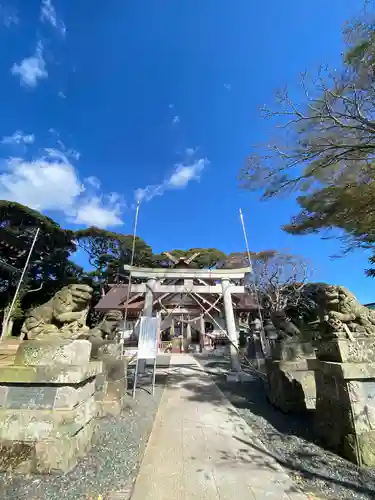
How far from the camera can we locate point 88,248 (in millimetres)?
26422

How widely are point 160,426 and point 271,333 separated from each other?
4493 mm

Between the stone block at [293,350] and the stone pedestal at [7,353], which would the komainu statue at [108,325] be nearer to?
the stone pedestal at [7,353]

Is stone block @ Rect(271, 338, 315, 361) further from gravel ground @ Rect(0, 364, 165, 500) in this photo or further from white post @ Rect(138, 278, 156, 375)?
white post @ Rect(138, 278, 156, 375)

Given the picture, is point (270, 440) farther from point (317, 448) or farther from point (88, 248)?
point (88, 248)

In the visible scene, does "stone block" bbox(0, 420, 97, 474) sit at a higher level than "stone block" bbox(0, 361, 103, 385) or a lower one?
lower

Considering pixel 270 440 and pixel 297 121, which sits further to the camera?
pixel 297 121

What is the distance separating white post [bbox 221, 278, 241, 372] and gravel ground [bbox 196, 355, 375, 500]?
111 inches

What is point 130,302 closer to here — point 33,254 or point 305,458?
point 33,254

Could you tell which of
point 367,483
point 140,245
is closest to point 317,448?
point 367,483

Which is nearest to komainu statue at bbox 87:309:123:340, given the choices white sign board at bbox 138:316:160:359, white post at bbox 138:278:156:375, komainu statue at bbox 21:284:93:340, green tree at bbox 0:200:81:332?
white sign board at bbox 138:316:160:359

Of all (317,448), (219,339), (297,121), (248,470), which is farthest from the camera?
(219,339)

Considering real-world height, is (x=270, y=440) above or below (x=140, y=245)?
below

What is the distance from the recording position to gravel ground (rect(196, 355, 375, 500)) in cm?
227

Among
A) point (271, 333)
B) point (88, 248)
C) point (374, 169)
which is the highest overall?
point (88, 248)
